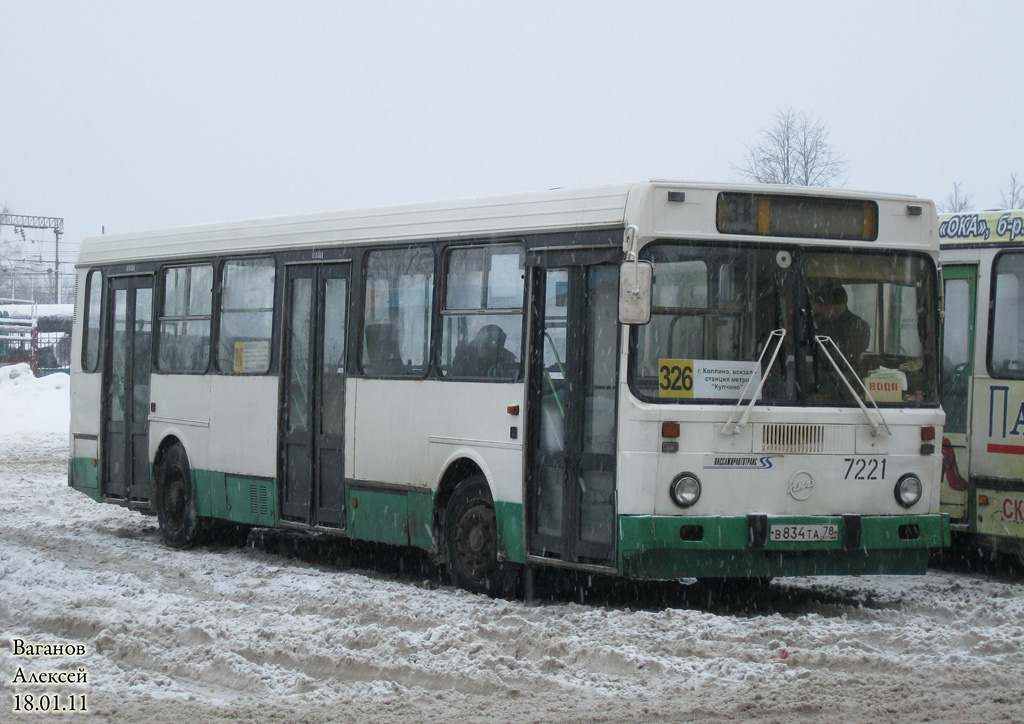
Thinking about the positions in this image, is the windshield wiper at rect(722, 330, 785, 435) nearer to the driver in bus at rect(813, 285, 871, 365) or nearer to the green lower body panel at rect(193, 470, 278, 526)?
the driver in bus at rect(813, 285, 871, 365)

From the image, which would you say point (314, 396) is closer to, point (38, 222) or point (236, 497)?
point (236, 497)

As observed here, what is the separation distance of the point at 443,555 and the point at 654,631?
317cm

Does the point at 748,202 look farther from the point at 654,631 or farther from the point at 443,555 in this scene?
the point at 443,555

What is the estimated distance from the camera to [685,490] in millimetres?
9250

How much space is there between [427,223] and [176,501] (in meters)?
4.75

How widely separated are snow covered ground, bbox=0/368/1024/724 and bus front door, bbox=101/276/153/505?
3.50 meters

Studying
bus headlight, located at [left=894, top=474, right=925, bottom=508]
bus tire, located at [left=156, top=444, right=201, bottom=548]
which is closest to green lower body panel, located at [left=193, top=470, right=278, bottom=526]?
bus tire, located at [left=156, top=444, right=201, bottom=548]

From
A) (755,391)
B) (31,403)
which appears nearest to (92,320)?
(755,391)

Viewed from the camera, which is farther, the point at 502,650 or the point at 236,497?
the point at 236,497

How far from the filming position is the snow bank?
105ft

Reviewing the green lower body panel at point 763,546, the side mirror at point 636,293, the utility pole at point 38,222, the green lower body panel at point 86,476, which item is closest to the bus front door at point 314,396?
the green lower body panel at point 86,476

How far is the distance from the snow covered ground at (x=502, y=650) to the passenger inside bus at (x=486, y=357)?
1.63 meters

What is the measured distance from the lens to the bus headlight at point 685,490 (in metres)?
9.24

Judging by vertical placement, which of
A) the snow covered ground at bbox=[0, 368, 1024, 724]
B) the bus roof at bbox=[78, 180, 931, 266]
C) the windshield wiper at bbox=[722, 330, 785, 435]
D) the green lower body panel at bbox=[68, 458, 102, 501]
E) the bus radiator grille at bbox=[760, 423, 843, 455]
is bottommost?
the snow covered ground at bbox=[0, 368, 1024, 724]
